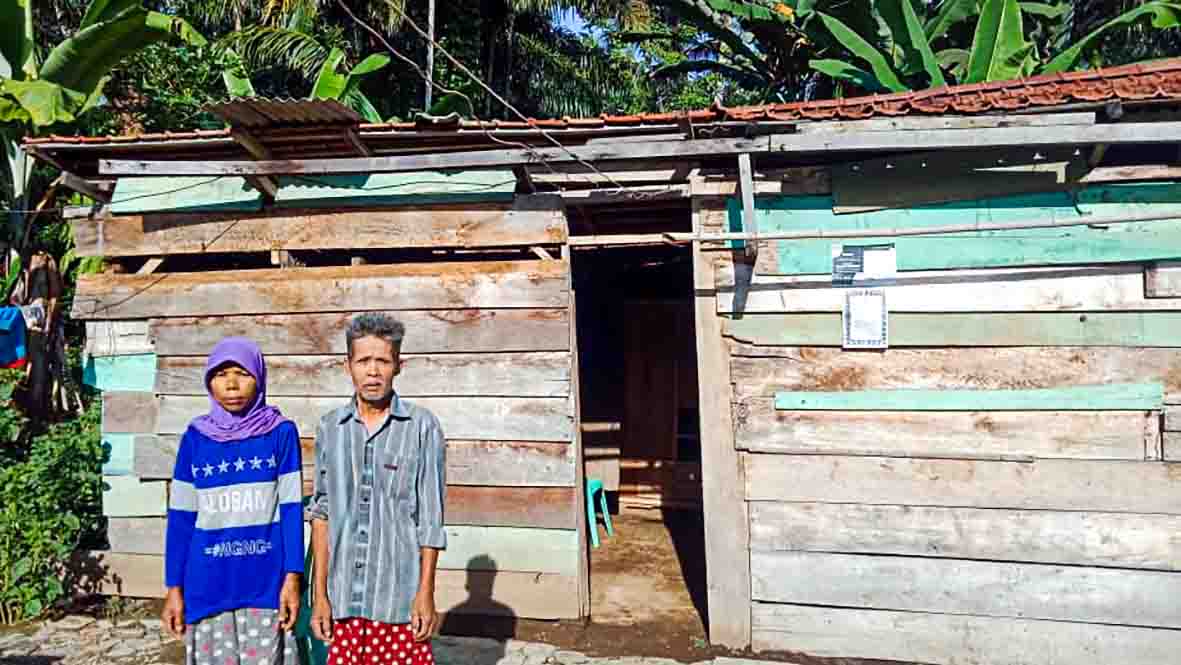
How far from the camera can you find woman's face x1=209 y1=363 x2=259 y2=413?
9.05 ft

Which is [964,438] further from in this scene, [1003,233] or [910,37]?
[910,37]

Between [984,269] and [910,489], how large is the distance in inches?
48.3

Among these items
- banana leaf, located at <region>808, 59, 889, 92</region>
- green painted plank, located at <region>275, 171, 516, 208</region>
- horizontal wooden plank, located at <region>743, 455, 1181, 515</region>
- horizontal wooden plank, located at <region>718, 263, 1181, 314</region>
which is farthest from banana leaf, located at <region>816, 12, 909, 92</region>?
horizontal wooden plank, located at <region>743, 455, 1181, 515</region>

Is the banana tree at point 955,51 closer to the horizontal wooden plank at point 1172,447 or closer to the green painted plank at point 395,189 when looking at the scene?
the horizontal wooden plank at point 1172,447

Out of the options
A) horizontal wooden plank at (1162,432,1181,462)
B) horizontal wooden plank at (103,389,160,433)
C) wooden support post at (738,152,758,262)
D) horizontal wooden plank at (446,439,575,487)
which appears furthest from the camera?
horizontal wooden plank at (103,389,160,433)

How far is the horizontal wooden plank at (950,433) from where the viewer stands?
4.05m

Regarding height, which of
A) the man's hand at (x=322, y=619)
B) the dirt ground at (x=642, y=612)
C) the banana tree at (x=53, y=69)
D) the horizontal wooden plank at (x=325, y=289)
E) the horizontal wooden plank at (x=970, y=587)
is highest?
the banana tree at (x=53, y=69)

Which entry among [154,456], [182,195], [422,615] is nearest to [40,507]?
[154,456]

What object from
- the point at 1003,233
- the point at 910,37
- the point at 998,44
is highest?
the point at 910,37

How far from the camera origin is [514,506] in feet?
15.6

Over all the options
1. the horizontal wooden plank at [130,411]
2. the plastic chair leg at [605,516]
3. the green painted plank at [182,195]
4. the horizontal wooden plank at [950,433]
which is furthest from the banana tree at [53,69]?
the plastic chair leg at [605,516]

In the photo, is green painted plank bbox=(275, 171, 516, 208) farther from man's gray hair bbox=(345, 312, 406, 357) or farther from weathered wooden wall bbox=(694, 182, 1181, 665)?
man's gray hair bbox=(345, 312, 406, 357)

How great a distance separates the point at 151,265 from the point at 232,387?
2.98 m

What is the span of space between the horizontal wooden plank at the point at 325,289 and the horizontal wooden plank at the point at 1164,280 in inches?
120
